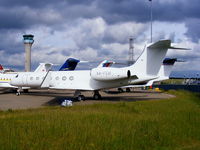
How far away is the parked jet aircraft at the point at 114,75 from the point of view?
1730 centimetres

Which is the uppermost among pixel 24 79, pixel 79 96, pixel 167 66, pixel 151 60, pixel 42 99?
pixel 167 66

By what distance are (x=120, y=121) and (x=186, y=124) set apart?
2288 mm

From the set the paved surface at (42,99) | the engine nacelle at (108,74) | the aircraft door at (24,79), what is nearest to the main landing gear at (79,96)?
the paved surface at (42,99)

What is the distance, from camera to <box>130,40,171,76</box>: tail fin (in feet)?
55.6

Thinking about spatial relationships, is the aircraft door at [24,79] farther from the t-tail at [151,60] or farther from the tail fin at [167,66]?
the tail fin at [167,66]

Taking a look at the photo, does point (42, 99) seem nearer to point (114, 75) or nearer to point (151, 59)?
point (114, 75)

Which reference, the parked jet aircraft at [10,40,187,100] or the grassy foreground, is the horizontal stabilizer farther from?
the grassy foreground

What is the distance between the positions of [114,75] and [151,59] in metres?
3.09

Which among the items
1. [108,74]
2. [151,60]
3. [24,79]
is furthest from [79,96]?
[24,79]

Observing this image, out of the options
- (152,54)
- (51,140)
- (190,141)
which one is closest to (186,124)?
(190,141)

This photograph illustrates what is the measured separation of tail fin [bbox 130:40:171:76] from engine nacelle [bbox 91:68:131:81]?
3.80 feet

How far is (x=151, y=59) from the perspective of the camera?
1747 centimetres

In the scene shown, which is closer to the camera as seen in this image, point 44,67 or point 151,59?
point 151,59

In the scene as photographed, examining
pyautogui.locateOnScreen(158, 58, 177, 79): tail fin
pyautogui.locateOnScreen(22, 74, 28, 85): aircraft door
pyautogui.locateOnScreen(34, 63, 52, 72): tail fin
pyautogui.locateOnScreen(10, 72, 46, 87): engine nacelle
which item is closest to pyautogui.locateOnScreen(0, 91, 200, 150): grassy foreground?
pyautogui.locateOnScreen(10, 72, 46, 87): engine nacelle
